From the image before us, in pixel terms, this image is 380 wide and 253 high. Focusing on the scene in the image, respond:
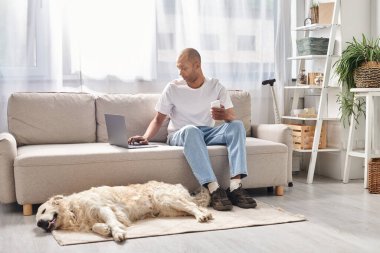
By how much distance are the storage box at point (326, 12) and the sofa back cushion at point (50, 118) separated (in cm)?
209

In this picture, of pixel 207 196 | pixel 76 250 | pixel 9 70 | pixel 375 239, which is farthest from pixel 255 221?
pixel 9 70

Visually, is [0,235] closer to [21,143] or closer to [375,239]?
[21,143]

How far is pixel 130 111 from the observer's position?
4.01 metres

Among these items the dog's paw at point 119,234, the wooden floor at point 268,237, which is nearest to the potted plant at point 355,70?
the wooden floor at point 268,237

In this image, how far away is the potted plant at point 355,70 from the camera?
4012 millimetres

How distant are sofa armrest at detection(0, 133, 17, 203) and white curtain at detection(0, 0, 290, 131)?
2.67 ft

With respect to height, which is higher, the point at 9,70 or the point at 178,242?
the point at 9,70

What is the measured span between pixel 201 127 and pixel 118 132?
604mm

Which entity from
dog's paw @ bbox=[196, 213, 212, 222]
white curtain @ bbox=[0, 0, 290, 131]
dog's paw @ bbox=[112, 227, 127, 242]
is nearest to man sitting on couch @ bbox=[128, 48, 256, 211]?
dog's paw @ bbox=[196, 213, 212, 222]

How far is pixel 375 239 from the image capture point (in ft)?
8.61

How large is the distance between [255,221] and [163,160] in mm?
805

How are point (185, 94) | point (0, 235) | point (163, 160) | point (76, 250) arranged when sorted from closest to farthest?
point (76, 250)
point (0, 235)
point (163, 160)
point (185, 94)

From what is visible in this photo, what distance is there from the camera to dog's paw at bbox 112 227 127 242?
8.58ft

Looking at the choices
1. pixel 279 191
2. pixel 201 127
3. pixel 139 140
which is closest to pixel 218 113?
pixel 201 127
